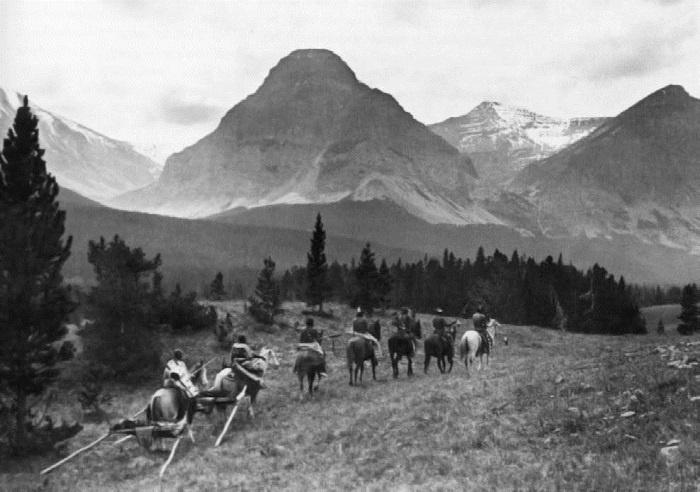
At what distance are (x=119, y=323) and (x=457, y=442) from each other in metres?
22.5

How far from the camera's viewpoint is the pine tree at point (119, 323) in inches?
1244

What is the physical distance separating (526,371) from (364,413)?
27.0 ft

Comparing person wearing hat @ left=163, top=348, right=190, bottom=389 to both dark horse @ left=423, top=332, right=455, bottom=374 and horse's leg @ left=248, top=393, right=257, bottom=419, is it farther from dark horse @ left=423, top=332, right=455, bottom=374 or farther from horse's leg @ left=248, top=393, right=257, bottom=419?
dark horse @ left=423, top=332, right=455, bottom=374

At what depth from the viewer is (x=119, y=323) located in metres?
32.3

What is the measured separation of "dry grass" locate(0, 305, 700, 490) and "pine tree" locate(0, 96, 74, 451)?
2850 mm

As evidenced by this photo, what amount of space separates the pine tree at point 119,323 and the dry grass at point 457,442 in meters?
7.67

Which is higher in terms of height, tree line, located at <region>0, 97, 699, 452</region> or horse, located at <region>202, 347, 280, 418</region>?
tree line, located at <region>0, 97, 699, 452</region>

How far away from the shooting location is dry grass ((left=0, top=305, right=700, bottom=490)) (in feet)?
41.6

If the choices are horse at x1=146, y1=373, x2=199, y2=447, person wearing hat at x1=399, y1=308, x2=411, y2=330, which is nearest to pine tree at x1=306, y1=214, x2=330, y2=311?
person wearing hat at x1=399, y1=308, x2=411, y2=330

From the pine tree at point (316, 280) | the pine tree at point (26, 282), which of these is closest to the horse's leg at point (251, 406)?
the pine tree at point (26, 282)

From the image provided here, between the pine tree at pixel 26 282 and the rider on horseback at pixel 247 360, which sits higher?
the pine tree at pixel 26 282

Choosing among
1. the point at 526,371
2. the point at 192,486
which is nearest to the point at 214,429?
the point at 192,486

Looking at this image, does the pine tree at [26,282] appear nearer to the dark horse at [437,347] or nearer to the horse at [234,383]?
the horse at [234,383]

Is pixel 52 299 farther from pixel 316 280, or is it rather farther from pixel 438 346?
pixel 316 280
